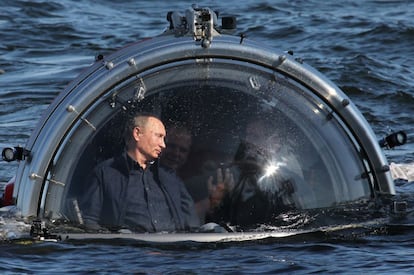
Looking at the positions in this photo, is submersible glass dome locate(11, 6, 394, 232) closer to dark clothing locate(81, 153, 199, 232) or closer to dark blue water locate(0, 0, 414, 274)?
dark clothing locate(81, 153, 199, 232)

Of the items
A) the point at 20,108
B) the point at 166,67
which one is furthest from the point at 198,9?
the point at 20,108

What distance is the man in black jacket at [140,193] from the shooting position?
24.6ft

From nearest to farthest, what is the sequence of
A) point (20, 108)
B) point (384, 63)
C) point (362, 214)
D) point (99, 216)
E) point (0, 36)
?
point (99, 216), point (362, 214), point (20, 108), point (384, 63), point (0, 36)

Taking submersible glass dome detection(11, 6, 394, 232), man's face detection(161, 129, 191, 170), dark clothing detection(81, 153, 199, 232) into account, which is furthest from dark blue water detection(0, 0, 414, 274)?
man's face detection(161, 129, 191, 170)

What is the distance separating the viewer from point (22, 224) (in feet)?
25.7

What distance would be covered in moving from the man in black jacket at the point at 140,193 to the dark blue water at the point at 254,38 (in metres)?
0.17

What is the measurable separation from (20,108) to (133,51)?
23.1 feet

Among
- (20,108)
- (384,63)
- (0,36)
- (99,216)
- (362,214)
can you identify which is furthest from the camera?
(0,36)

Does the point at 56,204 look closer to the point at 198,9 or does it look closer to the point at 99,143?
the point at 99,143

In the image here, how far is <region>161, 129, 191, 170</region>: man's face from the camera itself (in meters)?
7.50

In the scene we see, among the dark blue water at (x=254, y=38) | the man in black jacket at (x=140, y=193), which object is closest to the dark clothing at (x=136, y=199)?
the man in black jacket at (x=140, y=193)

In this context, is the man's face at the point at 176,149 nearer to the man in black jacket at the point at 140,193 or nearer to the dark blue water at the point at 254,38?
the man in black jacket at the point at 140,193

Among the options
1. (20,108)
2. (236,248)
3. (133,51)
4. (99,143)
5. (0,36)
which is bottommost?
(236,248)

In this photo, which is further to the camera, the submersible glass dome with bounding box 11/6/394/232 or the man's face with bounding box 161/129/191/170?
the submersible glass dome with bounding box 11/6/394/232
